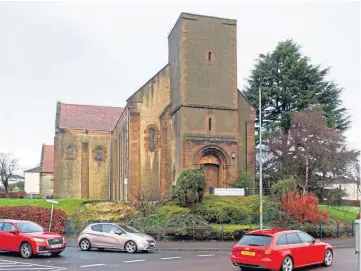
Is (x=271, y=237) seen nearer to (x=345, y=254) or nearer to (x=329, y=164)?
(x=345, y=254)

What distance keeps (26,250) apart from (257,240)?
8.91m

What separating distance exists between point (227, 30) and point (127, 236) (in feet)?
81.7

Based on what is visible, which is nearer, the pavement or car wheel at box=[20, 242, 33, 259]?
car wheel at box=[20, 242, 33, 259]

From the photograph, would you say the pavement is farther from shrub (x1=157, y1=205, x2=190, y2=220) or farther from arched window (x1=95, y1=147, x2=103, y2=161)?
arched window (x1=95, y1=147, x2=103, y2=161)

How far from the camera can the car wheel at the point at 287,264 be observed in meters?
14.0

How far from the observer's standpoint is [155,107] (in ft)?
137

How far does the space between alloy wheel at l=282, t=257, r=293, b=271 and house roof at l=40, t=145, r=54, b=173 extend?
64983 mm

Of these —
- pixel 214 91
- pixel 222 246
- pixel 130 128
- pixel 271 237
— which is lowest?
pixel 222 246

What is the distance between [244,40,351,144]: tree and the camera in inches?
1887

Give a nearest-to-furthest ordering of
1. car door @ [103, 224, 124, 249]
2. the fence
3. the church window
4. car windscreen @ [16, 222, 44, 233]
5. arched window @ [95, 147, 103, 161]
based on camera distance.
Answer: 1. car windscreen @ [16, 222, 44, 233]
2. car door @ [103, 224, 124, 249]
3. the fence
4. the church window
5. arched window @ [95, 147, 103, 161]

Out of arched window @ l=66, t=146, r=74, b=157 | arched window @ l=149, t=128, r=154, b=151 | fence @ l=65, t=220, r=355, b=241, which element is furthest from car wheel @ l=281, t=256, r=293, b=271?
arched window @ l=66, t=146, r=74, b=157

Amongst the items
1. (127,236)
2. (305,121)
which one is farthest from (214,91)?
(127,236)

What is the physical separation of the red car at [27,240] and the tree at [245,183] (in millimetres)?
20619

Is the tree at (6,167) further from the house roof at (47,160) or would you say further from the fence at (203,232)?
the fence at (203,232)
